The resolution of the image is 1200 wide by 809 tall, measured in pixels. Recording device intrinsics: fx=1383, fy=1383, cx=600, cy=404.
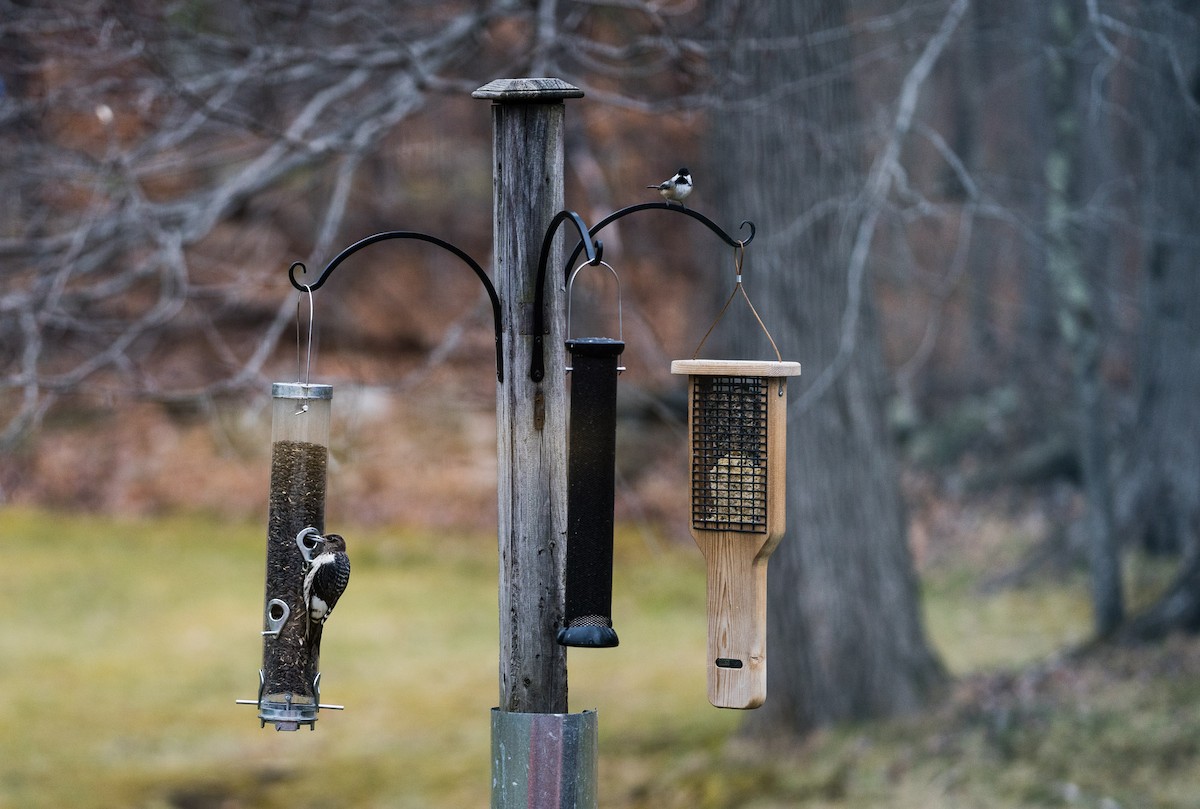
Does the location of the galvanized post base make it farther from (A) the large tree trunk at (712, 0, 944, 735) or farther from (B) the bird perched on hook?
(A) the large tree trunk at (712, 0, 944, 735)

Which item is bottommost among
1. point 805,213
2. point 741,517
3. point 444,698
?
point 444,698

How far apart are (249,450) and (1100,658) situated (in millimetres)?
9309

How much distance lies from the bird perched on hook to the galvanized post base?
1.76 ft

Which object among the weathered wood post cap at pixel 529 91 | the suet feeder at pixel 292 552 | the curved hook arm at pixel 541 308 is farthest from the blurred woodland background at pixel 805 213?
the weathered wood post cap at pixel 529 91

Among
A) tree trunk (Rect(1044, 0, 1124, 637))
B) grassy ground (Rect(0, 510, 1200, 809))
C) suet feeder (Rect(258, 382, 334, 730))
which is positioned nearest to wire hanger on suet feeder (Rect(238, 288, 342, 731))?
suet feeder (Rect(258, 382, 334, 730))

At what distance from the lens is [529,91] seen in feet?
10.3

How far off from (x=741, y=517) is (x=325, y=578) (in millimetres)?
1050

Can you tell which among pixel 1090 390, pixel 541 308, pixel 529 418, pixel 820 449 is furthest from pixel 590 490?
pixel 1090 390

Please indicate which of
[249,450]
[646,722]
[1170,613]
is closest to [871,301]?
[1170,613]

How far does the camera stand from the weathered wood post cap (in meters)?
3.15

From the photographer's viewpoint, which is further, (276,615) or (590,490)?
(276,615)

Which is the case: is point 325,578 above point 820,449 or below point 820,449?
below

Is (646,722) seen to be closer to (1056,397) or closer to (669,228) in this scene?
(1056,397)

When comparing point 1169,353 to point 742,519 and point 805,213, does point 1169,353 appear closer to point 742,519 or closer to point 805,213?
point 805,213
